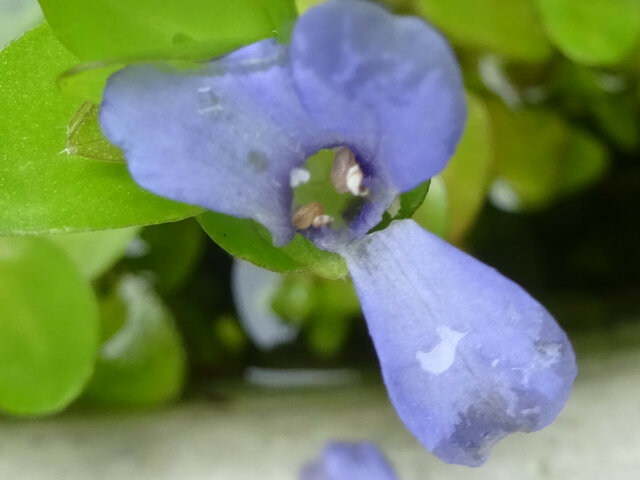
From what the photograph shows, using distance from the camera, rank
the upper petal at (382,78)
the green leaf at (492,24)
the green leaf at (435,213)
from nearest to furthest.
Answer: the upper petal at (382,78)
the green leaf at (435,213)
the green leaf at (492,24)

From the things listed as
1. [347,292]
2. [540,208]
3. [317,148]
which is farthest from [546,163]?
[317,148]

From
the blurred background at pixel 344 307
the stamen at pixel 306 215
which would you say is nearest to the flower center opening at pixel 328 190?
the stamen at pixel 306 215

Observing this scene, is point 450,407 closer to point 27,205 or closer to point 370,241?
point 370,241

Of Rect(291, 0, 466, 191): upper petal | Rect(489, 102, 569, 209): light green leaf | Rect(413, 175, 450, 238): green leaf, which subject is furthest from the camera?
Rect(489, 102, 569, 209): light green leaf

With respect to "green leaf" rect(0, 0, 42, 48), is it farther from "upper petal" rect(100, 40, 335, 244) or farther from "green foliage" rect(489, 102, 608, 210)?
"green foliage" rect(489, 102, 608, 210)

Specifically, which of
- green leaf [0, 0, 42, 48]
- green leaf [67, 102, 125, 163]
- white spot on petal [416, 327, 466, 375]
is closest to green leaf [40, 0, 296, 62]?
green leaf [67, 102, 125, 163]

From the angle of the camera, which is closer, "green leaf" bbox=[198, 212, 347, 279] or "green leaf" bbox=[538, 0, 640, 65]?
"green leaf" bbox=[198, 212, 347, 279]

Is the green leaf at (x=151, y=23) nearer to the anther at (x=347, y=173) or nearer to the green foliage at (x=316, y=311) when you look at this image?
the anther at (x=347, y=173)
